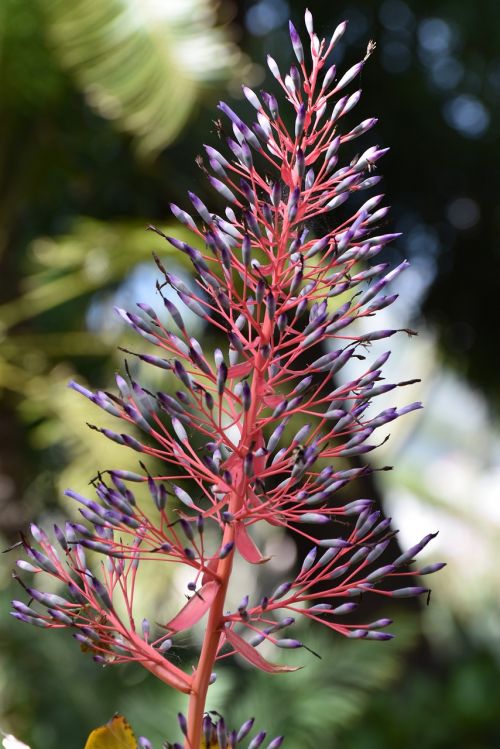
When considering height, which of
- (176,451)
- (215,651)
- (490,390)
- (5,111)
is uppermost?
(5,111)

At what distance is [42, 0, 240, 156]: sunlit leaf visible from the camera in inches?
149

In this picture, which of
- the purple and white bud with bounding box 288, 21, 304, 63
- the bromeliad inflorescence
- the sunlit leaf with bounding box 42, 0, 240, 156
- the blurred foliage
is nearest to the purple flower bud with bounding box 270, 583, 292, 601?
the bromeliad inflorescence

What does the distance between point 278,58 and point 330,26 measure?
Answer: 4.58 feet

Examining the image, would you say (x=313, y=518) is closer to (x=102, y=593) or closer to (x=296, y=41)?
(x=102, y=593)

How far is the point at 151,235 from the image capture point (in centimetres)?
398

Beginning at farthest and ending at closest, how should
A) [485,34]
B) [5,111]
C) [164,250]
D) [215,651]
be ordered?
[485,34] < [5,111] < [164,250] < [215,651]

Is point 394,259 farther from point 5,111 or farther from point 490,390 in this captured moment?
point 5,111

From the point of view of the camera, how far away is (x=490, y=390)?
7.31 metres

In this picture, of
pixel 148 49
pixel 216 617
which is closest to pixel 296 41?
pixel 216 617

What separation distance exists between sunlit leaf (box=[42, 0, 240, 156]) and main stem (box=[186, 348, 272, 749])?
3227 mm

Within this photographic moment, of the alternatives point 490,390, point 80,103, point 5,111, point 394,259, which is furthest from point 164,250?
point 490,390

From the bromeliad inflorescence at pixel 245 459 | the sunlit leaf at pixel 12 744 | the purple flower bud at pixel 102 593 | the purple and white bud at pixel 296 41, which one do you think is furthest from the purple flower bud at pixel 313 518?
the purple and white bud at pixel 296 41

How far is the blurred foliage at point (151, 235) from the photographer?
3.74 m

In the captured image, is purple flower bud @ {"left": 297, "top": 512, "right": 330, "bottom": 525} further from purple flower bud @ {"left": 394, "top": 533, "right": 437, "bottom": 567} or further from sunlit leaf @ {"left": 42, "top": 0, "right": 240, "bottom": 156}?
sunlit leaf @ {"left": 42, "top": 0, "right": 240, "bottom": 156}
